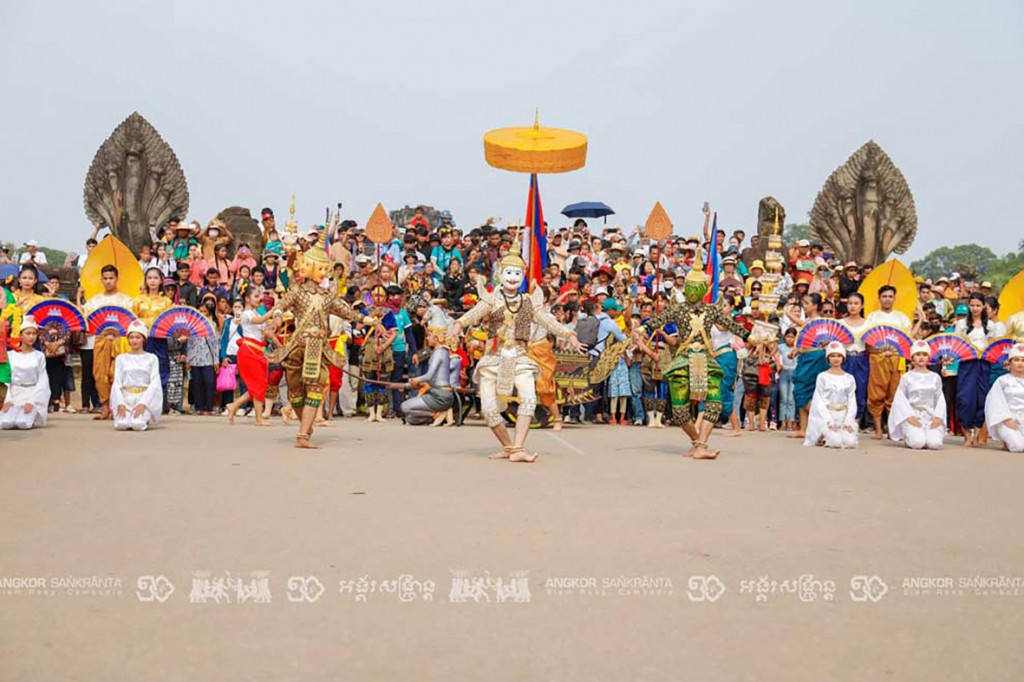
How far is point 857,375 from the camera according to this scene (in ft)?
43.1

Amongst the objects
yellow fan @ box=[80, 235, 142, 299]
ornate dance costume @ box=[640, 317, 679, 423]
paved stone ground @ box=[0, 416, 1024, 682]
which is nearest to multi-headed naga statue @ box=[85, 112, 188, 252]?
yellow fan @ box=[80, 235, 142, 299]

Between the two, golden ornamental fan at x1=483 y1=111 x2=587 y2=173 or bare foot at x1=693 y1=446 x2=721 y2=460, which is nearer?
bare foot at x1=693 y1=446 x2=721 y2=460

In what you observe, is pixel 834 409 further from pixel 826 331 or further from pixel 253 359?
pixel 253 359

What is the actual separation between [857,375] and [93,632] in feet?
35.1

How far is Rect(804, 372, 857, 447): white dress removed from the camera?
11.8 metres

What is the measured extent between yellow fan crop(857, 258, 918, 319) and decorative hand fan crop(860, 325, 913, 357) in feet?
3.08

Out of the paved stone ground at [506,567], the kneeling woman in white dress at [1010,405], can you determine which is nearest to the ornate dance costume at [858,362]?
the kneeling woman in white dress at [1010,405]

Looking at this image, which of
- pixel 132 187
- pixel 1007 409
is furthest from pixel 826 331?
pixel 132 187

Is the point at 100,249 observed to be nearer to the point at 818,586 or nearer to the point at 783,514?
the point at 783,514

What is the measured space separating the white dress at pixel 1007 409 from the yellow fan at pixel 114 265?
10480 mm

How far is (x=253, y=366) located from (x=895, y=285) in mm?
→ 8217

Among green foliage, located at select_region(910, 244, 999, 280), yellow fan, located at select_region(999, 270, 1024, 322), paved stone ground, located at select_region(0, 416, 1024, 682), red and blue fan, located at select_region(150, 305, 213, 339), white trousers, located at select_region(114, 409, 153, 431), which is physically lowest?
paved stone ground, located at select_region(0, 416, 1024, 682)

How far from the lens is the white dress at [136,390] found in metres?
11.6

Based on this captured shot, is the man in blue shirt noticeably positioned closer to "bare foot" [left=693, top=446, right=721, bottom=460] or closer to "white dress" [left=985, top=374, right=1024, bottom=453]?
"bare foot" [left=693, top=446, right=721, bottom=460]
